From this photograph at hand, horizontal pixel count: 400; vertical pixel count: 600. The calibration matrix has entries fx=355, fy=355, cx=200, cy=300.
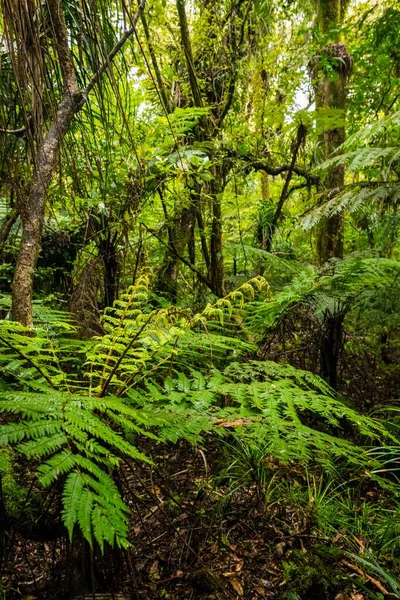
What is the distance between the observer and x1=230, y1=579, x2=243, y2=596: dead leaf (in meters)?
1.41

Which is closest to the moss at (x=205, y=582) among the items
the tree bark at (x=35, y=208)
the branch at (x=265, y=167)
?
the tree bark at (x=35, y=208)

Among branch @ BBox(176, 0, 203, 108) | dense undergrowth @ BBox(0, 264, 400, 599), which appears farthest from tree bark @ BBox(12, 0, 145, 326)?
branch @ BBox(176, 0, 203, 108)

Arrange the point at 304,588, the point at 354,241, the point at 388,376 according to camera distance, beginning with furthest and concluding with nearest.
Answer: the point at 354,241
the point at 388,376
the point at 304,588

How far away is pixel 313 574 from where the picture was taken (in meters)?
1.41

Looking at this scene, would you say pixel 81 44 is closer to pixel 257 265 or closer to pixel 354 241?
pixel 257 265

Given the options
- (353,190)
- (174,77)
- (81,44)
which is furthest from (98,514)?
(174,77)

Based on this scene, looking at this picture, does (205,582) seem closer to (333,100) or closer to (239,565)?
(239,565)

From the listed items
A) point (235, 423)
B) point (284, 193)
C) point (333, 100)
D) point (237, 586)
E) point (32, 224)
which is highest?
point (333, 100)

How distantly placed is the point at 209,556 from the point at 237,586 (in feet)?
0.51

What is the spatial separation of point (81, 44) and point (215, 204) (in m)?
1.69

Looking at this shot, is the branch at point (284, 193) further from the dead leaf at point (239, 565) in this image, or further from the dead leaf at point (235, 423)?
the dead leaf at point (239, 565)

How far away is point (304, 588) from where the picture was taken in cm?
137

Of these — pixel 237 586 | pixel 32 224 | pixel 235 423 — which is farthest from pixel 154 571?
pixel 32 224

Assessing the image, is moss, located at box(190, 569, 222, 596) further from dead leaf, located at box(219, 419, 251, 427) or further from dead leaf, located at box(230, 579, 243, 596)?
dead leaf, located at box(219, 419, 251, 427)
